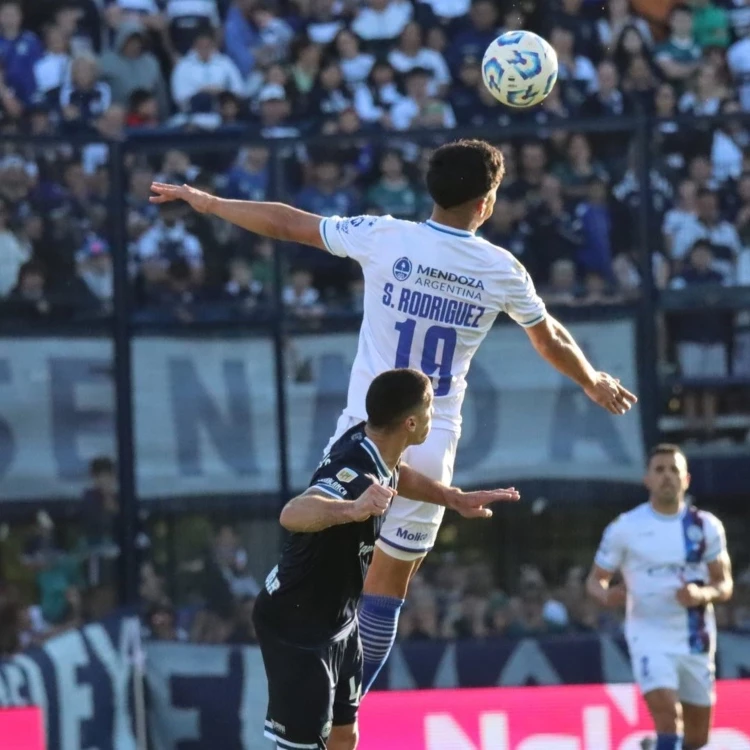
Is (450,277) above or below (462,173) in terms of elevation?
below

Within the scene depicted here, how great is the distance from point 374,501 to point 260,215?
4.90 ft

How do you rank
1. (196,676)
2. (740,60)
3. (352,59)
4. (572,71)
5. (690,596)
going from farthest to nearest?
(740,60) → (352,59) → (572,71) → (196,676) → (690,596)

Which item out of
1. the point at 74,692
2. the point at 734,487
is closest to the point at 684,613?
the point at 734,487

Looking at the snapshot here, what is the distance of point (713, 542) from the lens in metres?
10.7

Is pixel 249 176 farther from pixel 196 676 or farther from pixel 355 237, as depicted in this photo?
pixel 355 237

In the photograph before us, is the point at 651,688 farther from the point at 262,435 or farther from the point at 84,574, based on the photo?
the point at 84,574

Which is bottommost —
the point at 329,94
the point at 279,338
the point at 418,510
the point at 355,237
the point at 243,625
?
the point at 243,625

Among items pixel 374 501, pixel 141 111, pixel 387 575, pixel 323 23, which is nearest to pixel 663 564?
pixel 387 575

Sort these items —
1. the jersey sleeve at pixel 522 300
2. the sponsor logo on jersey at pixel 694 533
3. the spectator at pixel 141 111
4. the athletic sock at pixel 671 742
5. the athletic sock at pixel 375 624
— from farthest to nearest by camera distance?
the spectator at pixel 141 111 < the sponsor logo on jersey at pixel 694 533 < the athletic sock at pixel 671 742 < the athletic sock at pixel 375 624 < the jersey sleeve at pixel 522 300

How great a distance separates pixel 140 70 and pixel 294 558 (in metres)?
7.99

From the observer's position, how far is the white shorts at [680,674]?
10414mm

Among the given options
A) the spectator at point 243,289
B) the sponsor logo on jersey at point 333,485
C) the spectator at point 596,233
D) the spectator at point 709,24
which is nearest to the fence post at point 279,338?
the spectator at point 243,289

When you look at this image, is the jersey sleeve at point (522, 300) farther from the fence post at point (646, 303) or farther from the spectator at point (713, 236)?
the spectator at point (713, 236)

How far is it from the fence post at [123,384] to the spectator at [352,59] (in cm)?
261
